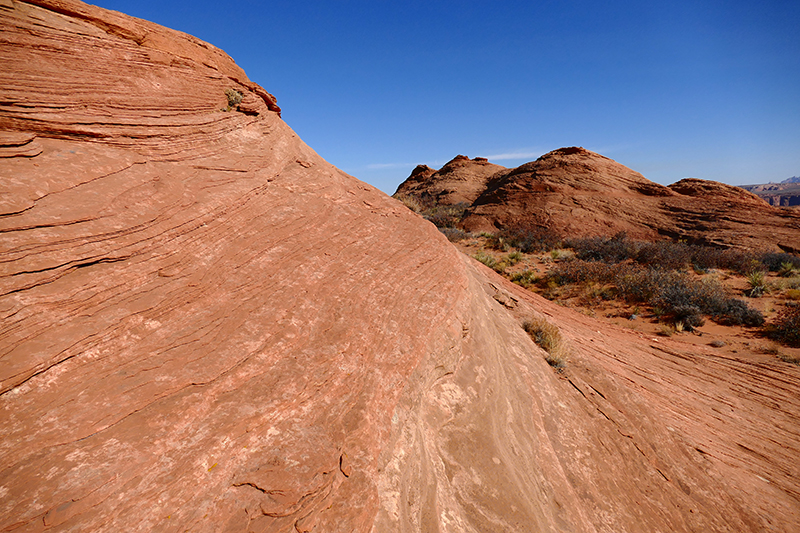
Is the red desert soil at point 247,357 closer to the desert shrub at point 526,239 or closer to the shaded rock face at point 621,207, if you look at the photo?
the desert shrub at point 526,239

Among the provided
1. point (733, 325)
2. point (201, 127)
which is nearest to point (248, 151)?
point (201, 127)

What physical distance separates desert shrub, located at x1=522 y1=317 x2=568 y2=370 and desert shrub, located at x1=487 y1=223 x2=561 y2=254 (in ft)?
44.2

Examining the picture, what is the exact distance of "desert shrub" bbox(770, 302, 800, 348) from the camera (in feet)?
30.5

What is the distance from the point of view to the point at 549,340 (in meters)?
6.01

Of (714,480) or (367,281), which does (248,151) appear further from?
(714,480)

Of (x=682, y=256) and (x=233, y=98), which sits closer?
(x=233, y=98)

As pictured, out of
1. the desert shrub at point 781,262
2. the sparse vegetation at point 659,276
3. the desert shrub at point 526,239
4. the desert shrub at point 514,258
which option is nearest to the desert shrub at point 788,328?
the sparse vegetation at point 659,276

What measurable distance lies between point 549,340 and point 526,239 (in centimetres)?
1510

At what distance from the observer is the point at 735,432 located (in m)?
5.96

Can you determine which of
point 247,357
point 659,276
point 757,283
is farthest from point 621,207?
point 247,357

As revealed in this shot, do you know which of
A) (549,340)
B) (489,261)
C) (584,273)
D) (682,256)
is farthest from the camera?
(489,261)

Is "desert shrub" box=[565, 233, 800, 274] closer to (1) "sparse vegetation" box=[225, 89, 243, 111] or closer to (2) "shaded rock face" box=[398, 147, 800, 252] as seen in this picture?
(2) "shaded rock face" box=[398, 147, 800, 252]

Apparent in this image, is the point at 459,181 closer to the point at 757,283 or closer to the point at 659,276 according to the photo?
the point at 659,276

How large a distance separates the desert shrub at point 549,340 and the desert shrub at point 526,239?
13485 millimetres
